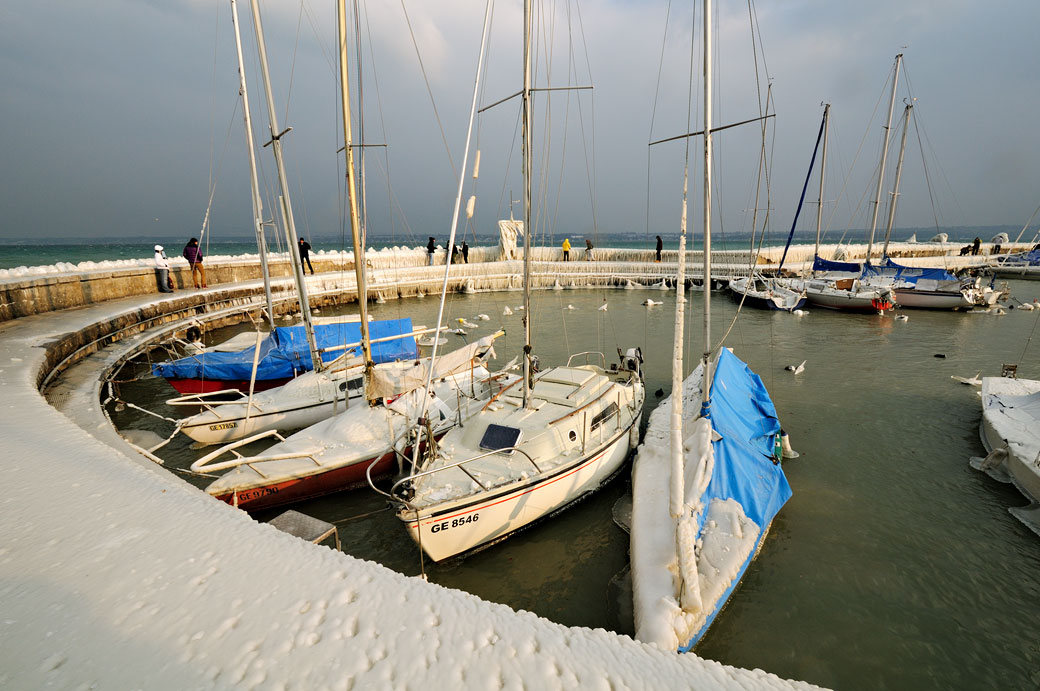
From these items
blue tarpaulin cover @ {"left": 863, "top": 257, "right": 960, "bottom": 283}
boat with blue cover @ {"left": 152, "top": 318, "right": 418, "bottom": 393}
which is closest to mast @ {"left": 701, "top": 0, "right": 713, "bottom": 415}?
boat with blue cover @ {"left": 152, "top": 318, "right": 418, "bottom": 393}

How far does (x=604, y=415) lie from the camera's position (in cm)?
895

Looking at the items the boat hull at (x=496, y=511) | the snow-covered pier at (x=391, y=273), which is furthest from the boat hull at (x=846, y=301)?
the boat hull at (x=496, y=511)

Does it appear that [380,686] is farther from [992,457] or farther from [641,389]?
[992,457]

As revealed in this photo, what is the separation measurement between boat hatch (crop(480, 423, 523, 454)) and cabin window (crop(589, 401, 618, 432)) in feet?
5.51

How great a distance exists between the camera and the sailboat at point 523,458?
261 inches

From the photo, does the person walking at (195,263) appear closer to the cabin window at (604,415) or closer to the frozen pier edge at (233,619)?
the frozen pier edge at (233,619)

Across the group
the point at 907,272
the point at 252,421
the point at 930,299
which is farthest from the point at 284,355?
the point at 907,272

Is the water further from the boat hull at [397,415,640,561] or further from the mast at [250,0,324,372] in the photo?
the mast at [250,0,324,372]

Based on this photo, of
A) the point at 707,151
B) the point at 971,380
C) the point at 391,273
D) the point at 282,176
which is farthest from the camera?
the point at 391,273

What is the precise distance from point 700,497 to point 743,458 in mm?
1890

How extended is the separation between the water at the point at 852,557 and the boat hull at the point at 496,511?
0.43m

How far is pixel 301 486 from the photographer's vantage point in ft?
27.7

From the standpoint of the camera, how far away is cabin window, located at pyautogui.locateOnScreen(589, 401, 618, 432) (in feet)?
28.1

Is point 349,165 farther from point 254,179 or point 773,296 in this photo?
point 773,296
